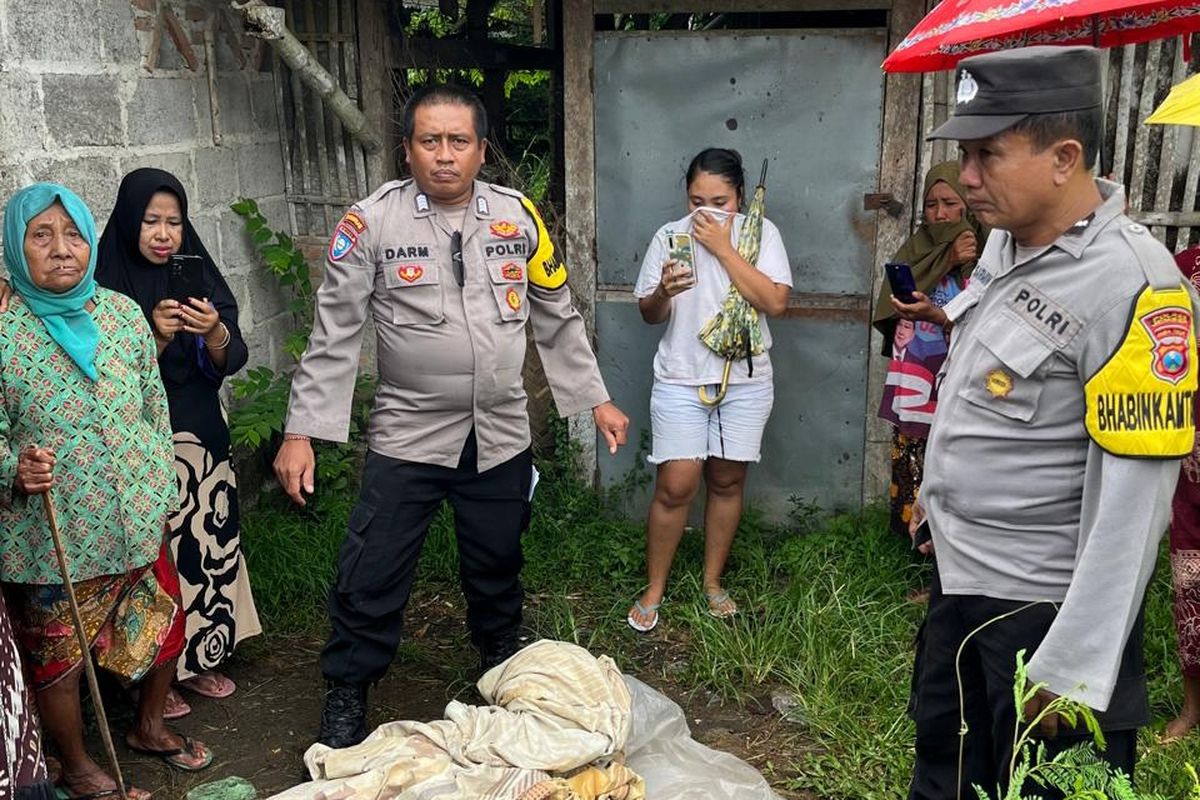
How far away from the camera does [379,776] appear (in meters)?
3.12

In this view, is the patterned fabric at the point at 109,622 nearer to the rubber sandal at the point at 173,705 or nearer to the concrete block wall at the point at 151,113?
the rubber sandal at the point at 173,705

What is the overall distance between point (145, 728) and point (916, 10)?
401cm

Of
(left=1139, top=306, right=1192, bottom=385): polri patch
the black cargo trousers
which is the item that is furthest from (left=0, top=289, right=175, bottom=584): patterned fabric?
(left=1139, top=306, right=1192, bottom=385): polri patch

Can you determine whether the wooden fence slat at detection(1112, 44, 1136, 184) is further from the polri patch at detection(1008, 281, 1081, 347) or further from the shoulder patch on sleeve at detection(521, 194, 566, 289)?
the polri patch at detection(1008, 281, 1081, 347)

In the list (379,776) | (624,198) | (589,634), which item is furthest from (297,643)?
(624,198)

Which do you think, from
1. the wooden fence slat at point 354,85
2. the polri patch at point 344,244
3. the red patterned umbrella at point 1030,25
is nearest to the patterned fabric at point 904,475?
the red patterned umbrella at point 1030,25

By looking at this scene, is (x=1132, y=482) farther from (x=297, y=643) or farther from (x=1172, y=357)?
(x=297, y=643)

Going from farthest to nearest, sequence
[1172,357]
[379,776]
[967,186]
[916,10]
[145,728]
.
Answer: [916,10], [145,728], [379,776], [967,186], [1172,357]

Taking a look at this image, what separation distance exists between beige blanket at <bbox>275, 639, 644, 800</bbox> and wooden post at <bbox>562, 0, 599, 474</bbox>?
2043 millimetres

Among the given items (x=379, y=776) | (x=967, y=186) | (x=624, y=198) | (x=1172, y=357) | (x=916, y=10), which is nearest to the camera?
(x=1172, y=357)

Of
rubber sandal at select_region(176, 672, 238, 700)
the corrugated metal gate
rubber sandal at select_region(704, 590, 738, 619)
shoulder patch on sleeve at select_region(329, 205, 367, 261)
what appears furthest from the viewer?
the corrugated metal gate

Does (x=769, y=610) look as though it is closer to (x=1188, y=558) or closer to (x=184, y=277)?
(x=1188, y=558)

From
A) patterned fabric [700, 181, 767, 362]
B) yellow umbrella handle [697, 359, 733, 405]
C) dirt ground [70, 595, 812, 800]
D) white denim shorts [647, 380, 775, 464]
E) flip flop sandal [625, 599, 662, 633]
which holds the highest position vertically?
patterned fabric [700, 181, 767, 362]

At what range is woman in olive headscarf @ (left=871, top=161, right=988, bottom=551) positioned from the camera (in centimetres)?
432
